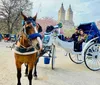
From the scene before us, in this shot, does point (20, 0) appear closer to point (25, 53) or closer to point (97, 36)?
point (97, 36)

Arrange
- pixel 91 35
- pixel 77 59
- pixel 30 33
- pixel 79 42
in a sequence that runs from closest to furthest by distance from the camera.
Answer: pixel 30 33
pixel 91 35
pixel 79 42
pixel 77 59

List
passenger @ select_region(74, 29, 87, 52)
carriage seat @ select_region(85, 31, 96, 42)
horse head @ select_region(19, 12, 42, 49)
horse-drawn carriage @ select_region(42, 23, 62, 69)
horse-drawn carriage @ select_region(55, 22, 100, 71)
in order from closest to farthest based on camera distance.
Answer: horse head @ select_region(19, 12, 42, 49) → horse-drawn carriage @ select_region(42, 23, 62, 69) → horse-drawn carriage @ select_region(55, 22, 100, 71) → carriage seat @ select_region(85, 31, 96, 42) → passenger @ select_region(74, 29, 87, 52)

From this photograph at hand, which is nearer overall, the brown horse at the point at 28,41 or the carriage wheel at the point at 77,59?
the brown horse at the point at 28,41

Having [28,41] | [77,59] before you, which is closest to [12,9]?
[77,59]

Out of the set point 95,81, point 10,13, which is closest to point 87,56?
point 95,81

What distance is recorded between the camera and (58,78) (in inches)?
297

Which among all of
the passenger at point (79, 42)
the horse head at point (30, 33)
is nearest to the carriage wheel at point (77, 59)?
the passenger at point (79, 42)

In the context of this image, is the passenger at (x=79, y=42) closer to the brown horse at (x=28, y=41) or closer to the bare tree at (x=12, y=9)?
the brown horse at (x=28, y=41)

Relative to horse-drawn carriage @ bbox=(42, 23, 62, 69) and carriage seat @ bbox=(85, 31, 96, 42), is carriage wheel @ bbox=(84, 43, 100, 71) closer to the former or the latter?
carriage seat @ bbox=(85, 31, 96, 42)

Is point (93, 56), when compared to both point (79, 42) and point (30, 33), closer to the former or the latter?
point (79, 42)

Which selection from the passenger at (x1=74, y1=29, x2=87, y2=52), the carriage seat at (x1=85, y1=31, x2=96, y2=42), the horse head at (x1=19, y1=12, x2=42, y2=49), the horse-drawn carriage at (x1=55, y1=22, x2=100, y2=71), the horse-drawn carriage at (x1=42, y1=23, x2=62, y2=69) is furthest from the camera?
the passenger at (x1=74, y1=29, x2=87, y2=52)

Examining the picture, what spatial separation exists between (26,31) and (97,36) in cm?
519

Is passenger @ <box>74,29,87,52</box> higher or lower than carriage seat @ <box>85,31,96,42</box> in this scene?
lower

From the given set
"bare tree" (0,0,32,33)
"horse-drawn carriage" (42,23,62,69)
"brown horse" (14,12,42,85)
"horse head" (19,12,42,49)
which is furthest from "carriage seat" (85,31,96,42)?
"bare tree" (0,0,32,33)
